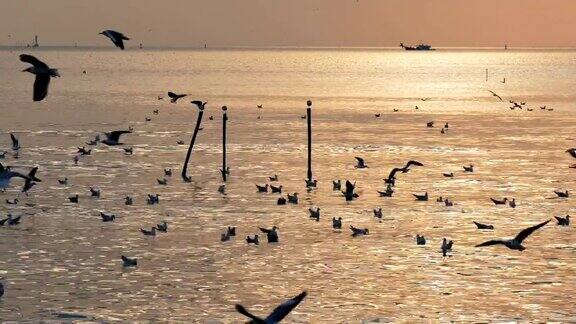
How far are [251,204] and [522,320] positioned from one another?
21498 mm

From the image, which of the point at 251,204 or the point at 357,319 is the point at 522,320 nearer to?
the point at 357,319

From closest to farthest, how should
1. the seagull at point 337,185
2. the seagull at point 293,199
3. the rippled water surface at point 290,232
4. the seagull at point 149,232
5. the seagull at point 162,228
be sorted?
the rippled water surface at point 290,232, the seagull at point 149,232, the seagull at point 162,228, the seagull at point 293,199, the seagull at point 337,185

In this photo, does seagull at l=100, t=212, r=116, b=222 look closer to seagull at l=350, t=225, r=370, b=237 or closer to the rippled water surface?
the rippled water surface

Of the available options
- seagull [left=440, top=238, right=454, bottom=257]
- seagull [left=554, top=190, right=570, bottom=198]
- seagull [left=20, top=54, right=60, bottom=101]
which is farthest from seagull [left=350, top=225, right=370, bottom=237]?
seagull [left=20, top=54, right=60, bottom=101]

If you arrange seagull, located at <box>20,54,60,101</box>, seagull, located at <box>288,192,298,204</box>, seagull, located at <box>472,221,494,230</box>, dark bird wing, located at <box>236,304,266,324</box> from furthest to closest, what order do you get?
seagull, located at <box>288,192,298,204</box> < seagull, located at <box>472,221,494,230</box> < seagull, located at <box>20,54,60,101</box> < dark bird wing, located at <box>236,304,266,324</box>

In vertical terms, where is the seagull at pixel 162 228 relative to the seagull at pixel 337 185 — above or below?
below

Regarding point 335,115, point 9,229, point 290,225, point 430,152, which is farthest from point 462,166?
point 335,115

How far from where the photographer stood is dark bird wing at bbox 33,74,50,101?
24.6 metres

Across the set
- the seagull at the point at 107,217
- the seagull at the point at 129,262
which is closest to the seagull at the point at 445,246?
the seagull at the point at 129,262

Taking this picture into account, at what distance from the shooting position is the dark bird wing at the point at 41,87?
2456 centimetres

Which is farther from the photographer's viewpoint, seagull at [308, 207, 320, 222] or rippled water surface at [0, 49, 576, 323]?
seagull at [308, 207, 320, 222]

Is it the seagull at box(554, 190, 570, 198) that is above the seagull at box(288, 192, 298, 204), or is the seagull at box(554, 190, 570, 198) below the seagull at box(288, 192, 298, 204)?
above

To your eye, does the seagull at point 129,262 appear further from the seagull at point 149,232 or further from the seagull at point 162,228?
→ the seagull at point 162,228

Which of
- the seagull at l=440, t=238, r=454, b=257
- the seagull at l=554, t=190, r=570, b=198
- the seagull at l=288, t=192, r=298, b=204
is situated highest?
the seagull at l=554, t=190, r=570, b=198
